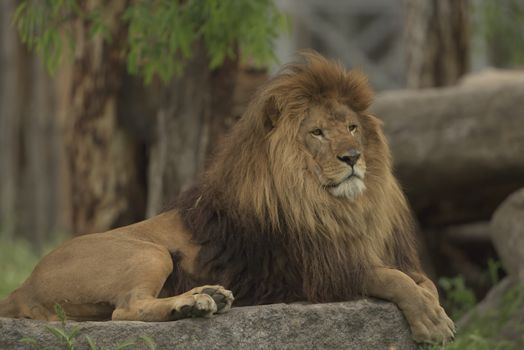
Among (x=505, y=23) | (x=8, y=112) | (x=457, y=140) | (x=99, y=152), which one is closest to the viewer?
(x=457, y=140)

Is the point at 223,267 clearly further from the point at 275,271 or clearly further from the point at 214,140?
the point at 214,140

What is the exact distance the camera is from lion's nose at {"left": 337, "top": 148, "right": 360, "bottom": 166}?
487 cm

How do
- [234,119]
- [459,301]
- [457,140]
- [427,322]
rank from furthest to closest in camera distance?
1. [234,119]
2. [457,140]
3. [459,301]
4. [427,322]

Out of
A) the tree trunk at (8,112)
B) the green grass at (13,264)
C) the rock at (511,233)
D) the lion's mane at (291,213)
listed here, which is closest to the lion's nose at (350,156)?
the lion's mane at (291,213)

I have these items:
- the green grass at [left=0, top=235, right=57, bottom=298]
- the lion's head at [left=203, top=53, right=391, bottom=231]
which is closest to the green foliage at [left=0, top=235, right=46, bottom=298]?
the green grass at [left=0, top=235, right=57, bottom=298]

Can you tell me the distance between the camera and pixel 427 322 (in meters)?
4.85

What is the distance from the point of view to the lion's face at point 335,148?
489 centimetres

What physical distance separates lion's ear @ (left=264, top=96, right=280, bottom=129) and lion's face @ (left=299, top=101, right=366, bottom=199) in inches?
4.9

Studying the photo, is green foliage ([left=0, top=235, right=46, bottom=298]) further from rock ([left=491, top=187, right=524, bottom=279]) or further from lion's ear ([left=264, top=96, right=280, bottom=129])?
lion's ear ([left=264, top=96, right=280, bottom=129])

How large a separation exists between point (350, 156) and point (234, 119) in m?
3.19

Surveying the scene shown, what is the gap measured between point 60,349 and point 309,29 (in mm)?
19311

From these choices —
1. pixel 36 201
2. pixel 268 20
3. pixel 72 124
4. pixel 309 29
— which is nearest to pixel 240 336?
pixel 268 20

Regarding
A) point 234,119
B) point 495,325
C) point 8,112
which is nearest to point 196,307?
point 495,325

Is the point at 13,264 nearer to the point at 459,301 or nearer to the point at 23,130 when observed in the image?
the point at 459,301
